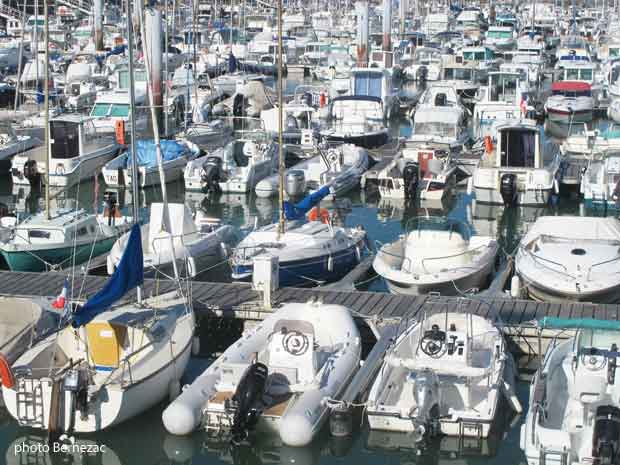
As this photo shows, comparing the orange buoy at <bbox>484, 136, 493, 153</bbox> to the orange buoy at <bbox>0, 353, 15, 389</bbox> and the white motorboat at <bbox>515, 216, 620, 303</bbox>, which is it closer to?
the white motorboat at <bbox>515, 216, 620, 303</bbox>

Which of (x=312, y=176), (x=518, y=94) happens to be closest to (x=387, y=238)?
(x=312, y=176)

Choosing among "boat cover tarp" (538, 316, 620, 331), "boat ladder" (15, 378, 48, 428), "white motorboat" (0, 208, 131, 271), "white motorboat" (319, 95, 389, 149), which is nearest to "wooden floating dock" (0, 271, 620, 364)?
"boat cover tarp" (538, 316, 620, 331)

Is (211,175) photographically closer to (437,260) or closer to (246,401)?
(437,260)

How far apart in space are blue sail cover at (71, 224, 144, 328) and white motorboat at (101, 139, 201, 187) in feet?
43.4

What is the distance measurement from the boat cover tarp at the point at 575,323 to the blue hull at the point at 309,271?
509 cm

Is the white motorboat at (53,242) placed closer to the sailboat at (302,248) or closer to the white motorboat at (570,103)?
the sailboat at (302,248)

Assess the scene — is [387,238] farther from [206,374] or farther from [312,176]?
[206,374]

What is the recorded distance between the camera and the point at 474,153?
106 ft

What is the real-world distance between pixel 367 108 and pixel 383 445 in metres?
23.9

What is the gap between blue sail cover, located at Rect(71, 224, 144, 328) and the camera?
1451 cm

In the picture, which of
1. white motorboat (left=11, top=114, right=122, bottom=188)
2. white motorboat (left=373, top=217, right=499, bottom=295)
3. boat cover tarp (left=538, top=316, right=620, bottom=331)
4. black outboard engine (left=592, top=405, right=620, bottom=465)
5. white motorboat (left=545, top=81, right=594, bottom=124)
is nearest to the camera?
black outboard engine (left=592, top=405, right=620, bottom=465)

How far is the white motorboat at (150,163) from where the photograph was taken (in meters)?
29.7

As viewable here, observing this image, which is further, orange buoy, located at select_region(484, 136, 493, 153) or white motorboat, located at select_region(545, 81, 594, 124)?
white motorboat, located at select_region(545, 81, 594, 124)

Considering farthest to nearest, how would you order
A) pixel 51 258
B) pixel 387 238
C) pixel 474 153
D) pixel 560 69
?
pixel 560 69, pixel 474 153, pixel 387 238, pixel 51 258
